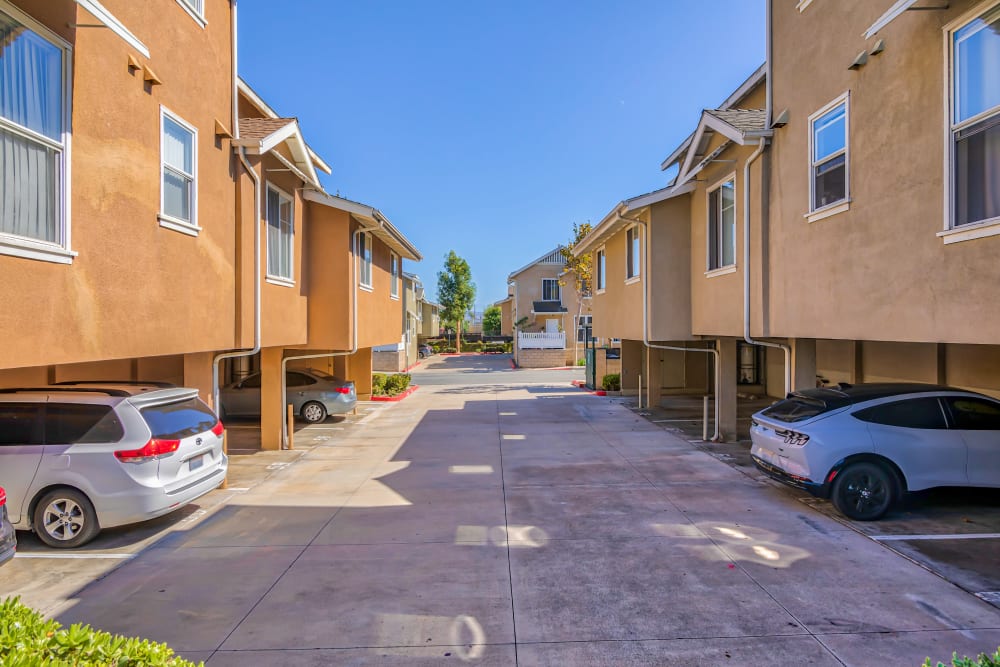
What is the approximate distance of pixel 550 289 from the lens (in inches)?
1886

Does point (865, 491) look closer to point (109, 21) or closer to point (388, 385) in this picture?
point (109, 21)

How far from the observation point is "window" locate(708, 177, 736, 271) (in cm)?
1130

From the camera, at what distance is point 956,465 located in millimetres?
7293

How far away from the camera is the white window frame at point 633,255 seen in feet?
47.9

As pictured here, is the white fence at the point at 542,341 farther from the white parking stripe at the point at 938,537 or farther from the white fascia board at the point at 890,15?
the white fascia board at the point at 890,15

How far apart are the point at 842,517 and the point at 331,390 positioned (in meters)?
12.1

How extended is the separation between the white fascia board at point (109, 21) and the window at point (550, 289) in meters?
42.1

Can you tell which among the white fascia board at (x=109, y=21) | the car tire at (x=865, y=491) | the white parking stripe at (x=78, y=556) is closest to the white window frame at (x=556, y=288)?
the car tire at (x=865, y=491)

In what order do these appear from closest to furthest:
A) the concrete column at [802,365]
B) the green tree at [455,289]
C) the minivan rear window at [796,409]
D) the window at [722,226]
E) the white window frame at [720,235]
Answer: the minivan rear window at [796,409]
the concrete column at [802,365]
the white window frame at [720,235]
the window at [722,226]
the green tree at [455,289]

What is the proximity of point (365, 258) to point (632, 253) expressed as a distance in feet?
23.2

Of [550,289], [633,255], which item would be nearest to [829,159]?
[633,255]

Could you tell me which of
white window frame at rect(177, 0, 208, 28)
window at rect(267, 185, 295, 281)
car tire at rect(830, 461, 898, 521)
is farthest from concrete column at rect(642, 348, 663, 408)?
white window frame at rect(177, 0, 208, 28)

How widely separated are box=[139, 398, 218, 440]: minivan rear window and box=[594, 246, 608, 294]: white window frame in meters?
13.8

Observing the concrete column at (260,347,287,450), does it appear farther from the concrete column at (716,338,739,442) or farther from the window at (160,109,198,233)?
the concrete column at (716,338,739,442)
